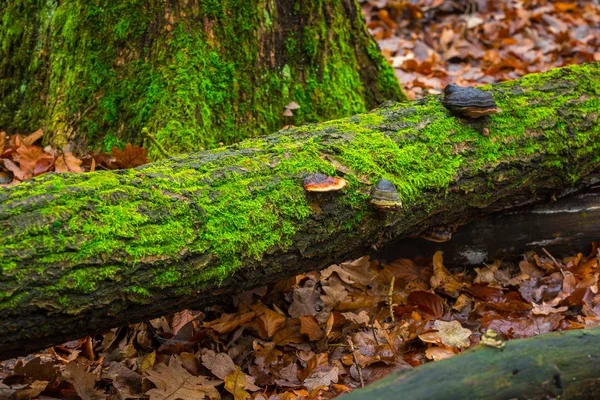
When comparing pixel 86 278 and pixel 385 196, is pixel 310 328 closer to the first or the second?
pixel 385 196

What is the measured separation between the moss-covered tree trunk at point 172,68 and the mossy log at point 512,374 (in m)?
Result: 2.66

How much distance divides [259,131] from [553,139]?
6.63ft

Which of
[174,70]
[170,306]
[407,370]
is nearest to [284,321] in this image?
[170,306]

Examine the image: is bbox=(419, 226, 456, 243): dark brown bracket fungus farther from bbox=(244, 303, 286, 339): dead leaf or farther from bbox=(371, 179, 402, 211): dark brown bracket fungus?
bbox=(244, 303, 286, 339): dead leaf

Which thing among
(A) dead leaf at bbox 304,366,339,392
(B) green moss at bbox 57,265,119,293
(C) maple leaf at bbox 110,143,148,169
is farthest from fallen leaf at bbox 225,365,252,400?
(C) maple leaf at bbox 110,143,148,169

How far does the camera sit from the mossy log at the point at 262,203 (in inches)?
95.4

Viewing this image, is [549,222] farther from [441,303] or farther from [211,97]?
[211,97]

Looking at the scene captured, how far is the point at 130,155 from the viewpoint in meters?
4.15

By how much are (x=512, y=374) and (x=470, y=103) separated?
1.92 metres

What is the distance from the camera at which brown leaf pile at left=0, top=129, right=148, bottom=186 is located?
4.15 m

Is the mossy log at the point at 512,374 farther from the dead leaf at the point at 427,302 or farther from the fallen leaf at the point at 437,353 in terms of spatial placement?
the dead leaf at the point at 427,302

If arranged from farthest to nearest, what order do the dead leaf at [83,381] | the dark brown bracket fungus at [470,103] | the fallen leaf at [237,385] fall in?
the dark brown bracket fungus at [470,103], the fallen leaf at [237,385], the dead leaf at [83,381]

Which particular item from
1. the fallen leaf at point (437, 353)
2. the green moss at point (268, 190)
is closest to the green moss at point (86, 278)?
the green moss at point (268, 190)

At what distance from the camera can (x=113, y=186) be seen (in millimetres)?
2713
